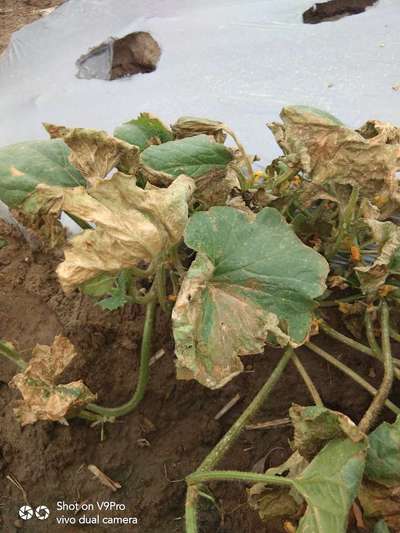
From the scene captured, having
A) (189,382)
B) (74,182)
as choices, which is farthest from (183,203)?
(189,382)

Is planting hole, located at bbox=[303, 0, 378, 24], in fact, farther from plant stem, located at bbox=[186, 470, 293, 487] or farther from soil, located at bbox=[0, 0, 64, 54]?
plant stem, located at bbox=[186, 470, 293, 487]

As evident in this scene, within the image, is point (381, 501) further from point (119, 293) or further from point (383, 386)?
point (119, 293)

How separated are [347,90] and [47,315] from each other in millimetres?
943

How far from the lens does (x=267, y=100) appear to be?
5.46 ft

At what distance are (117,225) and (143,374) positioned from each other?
0.38 metres

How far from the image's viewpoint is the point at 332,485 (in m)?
0.78

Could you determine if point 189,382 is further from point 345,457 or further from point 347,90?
point 347,90

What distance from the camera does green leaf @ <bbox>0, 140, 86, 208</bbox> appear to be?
1.00 meters

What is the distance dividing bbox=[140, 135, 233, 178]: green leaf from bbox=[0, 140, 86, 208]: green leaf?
0.13 meters

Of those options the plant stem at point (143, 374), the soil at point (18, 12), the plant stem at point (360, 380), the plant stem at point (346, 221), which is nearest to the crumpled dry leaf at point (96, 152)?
the plant stem at point (143, 374)

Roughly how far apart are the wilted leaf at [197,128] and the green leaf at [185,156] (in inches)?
3.0

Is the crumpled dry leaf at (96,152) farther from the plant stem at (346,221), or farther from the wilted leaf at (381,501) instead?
the wilted leaf at (381,501)

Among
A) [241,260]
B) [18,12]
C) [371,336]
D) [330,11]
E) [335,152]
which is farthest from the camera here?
[18,12]

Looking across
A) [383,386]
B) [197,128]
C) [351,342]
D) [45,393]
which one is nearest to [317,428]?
[383,386]
